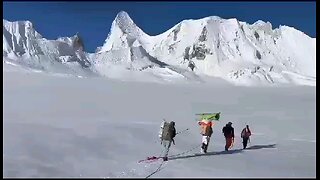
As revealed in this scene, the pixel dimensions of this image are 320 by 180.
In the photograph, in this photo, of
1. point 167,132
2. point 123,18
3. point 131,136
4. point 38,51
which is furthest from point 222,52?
point 167,132

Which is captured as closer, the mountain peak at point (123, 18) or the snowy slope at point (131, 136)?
the snowy slope at point (131, 136)

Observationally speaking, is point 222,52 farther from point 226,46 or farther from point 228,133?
point 228,133

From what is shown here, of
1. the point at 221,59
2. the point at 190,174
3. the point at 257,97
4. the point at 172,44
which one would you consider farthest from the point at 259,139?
the point at 172,44

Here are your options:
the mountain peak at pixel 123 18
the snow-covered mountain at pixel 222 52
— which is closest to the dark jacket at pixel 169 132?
the snow-covered mountain at pixel 222 52

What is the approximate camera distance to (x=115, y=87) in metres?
50.3

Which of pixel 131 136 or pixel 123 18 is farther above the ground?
pixel 123 18

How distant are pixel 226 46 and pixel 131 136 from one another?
16192 cm

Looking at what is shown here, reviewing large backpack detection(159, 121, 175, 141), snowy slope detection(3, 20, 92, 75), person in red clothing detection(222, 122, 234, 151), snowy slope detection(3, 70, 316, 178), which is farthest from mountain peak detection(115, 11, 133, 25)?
large backpack detection(159, 121, 175, 141)

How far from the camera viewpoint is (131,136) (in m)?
21.3

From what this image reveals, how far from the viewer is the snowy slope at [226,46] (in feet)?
567

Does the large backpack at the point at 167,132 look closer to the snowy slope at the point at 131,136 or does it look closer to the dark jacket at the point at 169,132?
the dark jacket at the point at 169,132

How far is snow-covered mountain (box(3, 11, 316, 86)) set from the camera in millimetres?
139375

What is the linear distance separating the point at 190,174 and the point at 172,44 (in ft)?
592

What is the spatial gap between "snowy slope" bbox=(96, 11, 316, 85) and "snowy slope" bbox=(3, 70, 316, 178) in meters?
117
